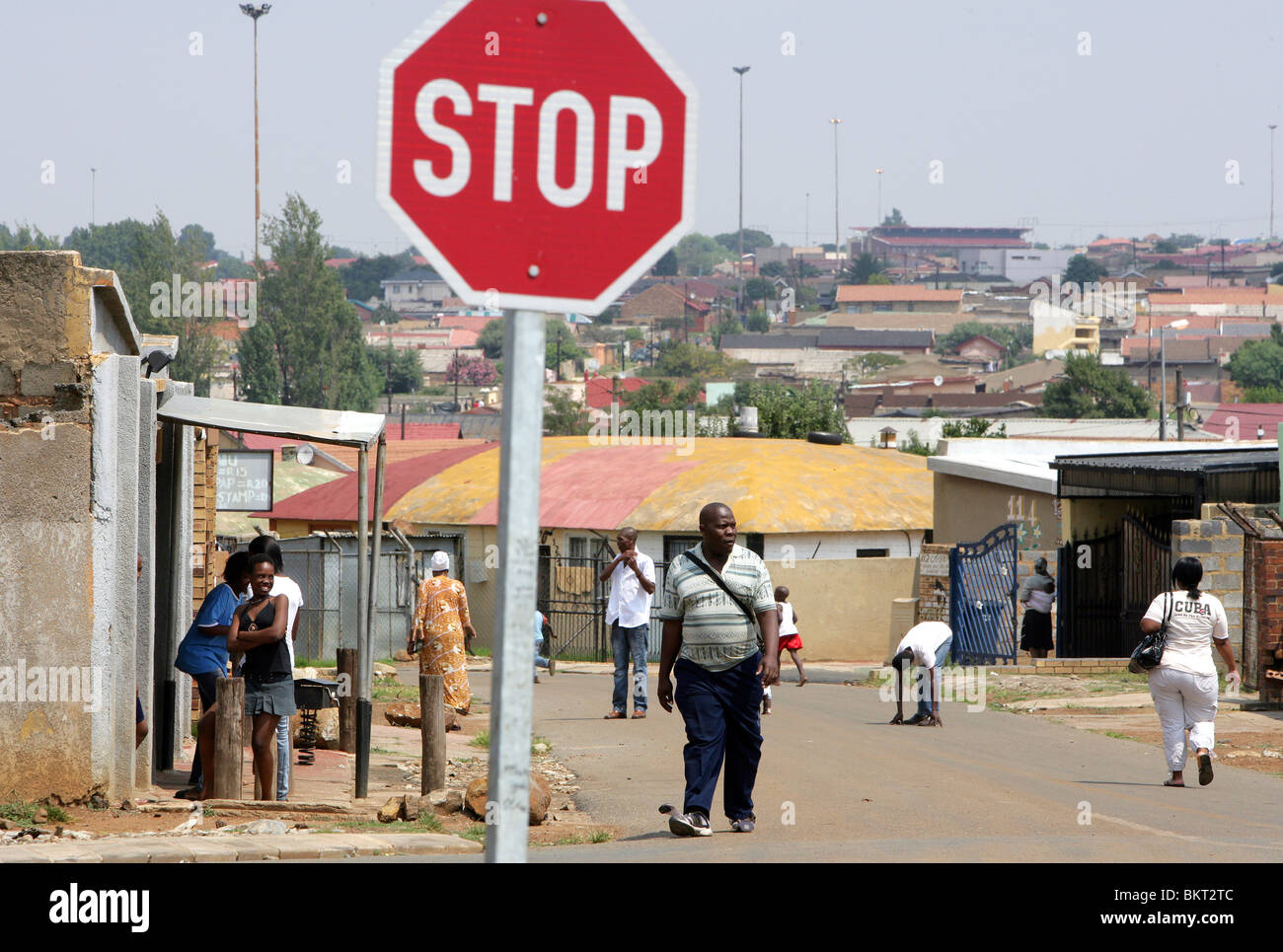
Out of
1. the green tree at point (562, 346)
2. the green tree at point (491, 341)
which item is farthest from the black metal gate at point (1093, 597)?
the green tree at point (491, 341)

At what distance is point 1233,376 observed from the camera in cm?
11356

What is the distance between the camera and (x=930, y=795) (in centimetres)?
A: 937

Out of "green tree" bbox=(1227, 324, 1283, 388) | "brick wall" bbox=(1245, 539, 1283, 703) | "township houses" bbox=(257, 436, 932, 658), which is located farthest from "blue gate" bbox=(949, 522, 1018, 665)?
"green tree" bbox=(1227, 324, 1283, 388)

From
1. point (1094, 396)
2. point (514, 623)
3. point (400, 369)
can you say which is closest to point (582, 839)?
point (514, 623)

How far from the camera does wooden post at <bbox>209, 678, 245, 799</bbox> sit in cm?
862

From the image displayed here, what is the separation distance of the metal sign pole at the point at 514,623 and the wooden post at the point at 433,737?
22.7 ft

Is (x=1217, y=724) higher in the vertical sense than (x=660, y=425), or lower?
lower

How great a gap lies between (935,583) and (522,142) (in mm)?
20632

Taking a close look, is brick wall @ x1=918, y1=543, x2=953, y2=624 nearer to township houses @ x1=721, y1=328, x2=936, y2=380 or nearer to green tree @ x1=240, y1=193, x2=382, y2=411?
green tree @ x1=240, y1=193, x2=382, y2=411

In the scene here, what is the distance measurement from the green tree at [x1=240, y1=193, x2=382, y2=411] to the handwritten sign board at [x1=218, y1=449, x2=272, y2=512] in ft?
176

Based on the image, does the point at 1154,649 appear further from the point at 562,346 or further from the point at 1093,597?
the point at 562,346

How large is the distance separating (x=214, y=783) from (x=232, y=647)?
781 mm
